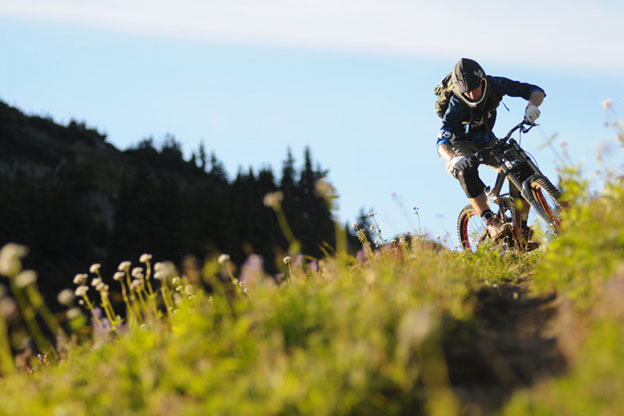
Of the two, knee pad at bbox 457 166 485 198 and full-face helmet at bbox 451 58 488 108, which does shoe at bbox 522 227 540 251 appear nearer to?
knee pad at bbox 457 166 485 198

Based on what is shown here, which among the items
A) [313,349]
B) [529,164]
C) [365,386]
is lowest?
[365,386]

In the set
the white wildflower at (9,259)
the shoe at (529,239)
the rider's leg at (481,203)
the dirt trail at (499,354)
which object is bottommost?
the dirt trail at (499,354)

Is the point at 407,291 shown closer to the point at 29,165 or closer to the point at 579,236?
the point at 579,236

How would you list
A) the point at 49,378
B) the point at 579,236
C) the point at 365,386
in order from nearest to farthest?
the point at 365,386, the point at 579,236, the point at 49,378

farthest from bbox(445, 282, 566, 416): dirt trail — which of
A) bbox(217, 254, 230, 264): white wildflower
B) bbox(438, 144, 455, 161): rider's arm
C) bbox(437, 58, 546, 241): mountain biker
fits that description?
bbox(438, 144, 455, 161): rider's arm

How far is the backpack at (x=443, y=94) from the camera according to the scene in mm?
8414

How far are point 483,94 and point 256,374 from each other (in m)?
5.99

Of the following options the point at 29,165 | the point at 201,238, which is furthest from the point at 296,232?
the point at 29,165

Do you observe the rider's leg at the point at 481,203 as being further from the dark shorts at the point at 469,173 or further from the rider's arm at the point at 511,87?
the rider's arm at the point at 511,87

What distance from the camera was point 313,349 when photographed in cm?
348

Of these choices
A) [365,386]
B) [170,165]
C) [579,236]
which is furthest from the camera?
[170,165]

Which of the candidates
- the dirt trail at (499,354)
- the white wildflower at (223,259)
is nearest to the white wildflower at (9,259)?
the white wildflower at (223,259)

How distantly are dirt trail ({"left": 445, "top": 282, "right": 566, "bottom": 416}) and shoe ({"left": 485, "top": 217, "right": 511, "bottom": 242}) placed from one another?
10.1 ft

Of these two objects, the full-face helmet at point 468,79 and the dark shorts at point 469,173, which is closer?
the full-face helmet at point 468,79
